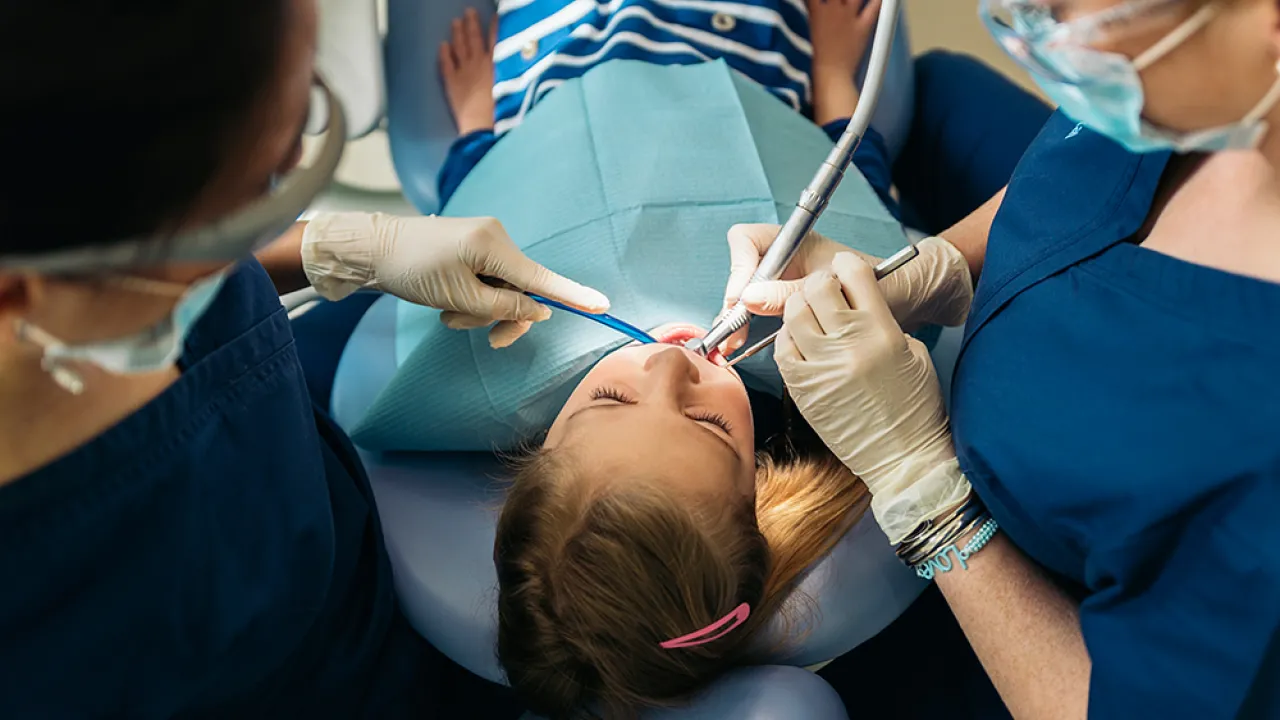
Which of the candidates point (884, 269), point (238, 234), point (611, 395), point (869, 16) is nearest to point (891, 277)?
point (884, 269)

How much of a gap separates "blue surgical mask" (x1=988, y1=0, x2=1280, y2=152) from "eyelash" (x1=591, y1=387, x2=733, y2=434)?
47 cm

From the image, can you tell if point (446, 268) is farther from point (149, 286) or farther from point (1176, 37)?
point (1176, 37)

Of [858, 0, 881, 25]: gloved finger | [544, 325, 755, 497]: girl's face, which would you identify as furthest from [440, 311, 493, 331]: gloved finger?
[858, 0, 881, 25]: gloved finger

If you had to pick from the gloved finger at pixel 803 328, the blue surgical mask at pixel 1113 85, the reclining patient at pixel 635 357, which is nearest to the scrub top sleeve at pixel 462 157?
the reclining patient at pixel 635 357

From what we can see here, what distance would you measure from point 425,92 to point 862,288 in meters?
0.88

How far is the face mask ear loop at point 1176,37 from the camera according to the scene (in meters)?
0.56

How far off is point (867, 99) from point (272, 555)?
811 mm

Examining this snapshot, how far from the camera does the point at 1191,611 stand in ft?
2.33

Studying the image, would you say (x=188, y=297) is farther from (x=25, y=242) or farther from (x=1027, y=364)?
(x=1027, y=364)

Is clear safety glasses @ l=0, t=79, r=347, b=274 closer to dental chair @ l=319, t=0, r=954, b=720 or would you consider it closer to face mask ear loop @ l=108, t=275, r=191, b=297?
face mask ear loop @ l=108, t=275, r=191, b=297

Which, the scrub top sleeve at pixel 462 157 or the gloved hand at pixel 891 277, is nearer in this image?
the gloved hand at pixel 891 277

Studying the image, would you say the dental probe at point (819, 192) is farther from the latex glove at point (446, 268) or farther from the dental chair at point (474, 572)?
the dental chair at point (474, 572)

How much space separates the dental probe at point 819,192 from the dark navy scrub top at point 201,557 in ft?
1.54

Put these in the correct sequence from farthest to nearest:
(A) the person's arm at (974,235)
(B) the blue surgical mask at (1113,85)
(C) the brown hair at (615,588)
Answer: (A) the person's arm at (974,235)
(C) the brown hair at (615,588)
(B) the blue surgical mask at (1113,85)
